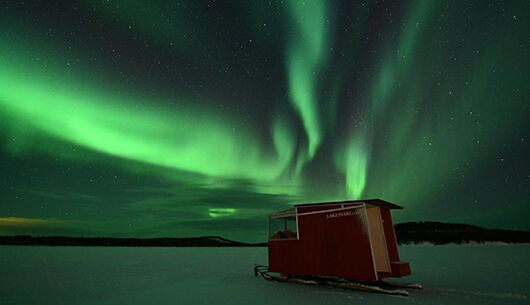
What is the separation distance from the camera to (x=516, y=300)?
1201 centimetres

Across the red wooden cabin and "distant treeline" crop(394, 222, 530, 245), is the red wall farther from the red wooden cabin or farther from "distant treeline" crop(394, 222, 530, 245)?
"distant treeline" crop(394, 222, 530, 245)

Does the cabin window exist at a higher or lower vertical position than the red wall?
higher

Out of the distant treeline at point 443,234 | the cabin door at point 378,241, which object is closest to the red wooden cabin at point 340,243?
the cabin door at point 378,241

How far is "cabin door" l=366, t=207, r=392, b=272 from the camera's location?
49.2 ft

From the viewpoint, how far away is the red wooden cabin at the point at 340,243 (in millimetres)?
13352

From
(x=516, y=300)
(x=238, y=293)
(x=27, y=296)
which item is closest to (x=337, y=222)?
(x=238, y=293)

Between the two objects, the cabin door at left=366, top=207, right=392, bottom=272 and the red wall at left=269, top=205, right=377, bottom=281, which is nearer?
the red wall at left=269, top=205, right=377, bottom=281

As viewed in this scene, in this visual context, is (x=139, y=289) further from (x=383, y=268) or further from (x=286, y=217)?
(x=383, y=268)

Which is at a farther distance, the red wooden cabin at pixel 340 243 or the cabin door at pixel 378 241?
the cabin door at pixel 378 241

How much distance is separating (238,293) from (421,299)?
822 centimetres

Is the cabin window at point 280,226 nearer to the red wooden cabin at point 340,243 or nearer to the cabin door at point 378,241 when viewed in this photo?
the red wooden cabin at point 340,243

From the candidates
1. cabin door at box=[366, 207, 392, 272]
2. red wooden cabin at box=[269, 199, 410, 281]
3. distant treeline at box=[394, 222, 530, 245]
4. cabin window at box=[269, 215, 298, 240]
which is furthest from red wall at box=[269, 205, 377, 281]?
distant treeline at box=[394, 222, 530, 245]

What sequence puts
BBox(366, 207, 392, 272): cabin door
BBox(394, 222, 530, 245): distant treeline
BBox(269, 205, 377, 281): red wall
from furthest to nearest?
BBox(394, 222, 530, 245): distant treeline
BBox(366, 207, 392, 272): cabin door
BBox(269, 205, 377, 281): red wall

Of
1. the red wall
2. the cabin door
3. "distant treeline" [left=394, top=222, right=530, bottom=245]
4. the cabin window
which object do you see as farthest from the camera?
"distant treeline" [left=394, top=222, right=530, bottom=245]
